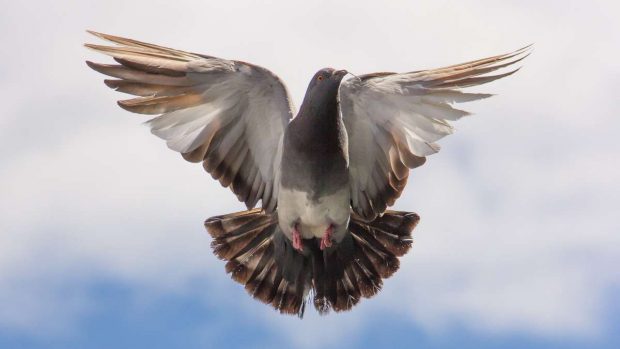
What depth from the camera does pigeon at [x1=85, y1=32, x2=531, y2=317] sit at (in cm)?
1074

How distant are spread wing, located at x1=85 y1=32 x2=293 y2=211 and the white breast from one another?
381 millimetres

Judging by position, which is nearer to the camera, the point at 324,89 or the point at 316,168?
the point at 324,89

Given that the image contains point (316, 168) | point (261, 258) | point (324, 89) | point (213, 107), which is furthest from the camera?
point (261, 258)

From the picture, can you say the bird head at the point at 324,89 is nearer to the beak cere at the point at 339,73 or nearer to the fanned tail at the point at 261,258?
the beak cere at the point at 339,73

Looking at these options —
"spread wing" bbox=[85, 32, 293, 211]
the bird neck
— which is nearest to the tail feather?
"spread wing" bbox=[85, 32, 293, 211]

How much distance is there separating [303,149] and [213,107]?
106cm

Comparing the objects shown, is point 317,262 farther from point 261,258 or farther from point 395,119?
point 395,119

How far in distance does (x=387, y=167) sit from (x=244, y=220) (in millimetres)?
1659

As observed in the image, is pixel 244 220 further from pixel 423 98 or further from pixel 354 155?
pixel 423 98

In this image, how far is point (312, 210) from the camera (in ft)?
36.7

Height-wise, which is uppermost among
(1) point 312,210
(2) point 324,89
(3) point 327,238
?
(2) point 324,89

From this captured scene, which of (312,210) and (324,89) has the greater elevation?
(324,89)

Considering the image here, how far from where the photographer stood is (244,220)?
39.3 ft

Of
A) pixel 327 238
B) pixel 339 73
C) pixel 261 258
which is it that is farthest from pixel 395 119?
pixel 261 258
